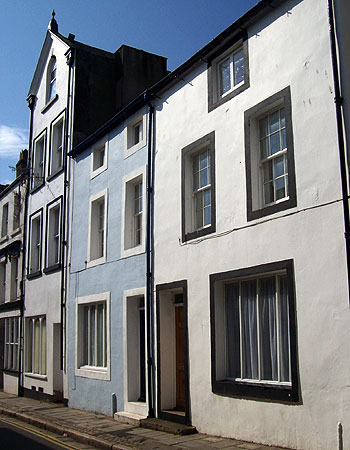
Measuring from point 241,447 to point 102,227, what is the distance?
8.94 m

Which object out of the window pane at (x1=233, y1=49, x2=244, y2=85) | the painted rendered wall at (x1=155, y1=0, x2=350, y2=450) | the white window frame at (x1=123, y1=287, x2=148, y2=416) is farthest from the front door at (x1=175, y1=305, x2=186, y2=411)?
the window pane at (x1=233, y1=49, x2=244, y2=85)

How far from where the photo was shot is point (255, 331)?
976 centimetres

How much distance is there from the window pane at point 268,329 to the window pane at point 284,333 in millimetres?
169

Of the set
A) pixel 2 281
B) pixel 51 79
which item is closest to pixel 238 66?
pixel 51 79

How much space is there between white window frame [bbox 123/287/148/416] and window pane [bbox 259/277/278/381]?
409cm

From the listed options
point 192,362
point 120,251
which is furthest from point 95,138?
point 192,362

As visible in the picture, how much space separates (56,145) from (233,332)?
12782mm

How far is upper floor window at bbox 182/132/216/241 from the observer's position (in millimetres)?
11352

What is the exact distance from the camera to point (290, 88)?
30.3ft

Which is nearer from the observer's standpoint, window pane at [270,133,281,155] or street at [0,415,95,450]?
window pane at [270,133,281,155]

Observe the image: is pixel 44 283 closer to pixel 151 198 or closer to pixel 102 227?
pixel 102 227

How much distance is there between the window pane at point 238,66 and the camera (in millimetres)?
10812

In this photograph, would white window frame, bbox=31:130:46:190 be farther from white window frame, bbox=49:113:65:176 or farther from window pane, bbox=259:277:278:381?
window pane, bbox=259:277:278:381

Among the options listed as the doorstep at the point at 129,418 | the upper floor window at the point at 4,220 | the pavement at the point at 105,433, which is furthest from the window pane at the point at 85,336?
the upper floor window at the point at 4,220
